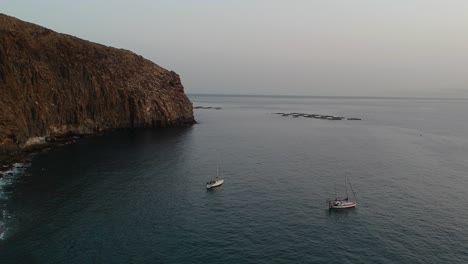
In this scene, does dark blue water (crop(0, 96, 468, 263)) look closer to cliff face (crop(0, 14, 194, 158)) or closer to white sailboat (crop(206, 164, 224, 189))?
white sailboat (crop(206, 164, 224, 189))

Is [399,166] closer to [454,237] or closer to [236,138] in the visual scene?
[454,237]

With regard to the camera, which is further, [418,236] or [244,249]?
[418,236]

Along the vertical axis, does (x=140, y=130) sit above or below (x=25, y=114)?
below

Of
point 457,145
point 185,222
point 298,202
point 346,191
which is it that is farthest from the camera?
point 457,145

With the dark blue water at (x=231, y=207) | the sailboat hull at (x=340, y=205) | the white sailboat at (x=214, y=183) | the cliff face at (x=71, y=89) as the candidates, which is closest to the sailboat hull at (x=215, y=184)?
the white sailboat at (x=214, y=183)

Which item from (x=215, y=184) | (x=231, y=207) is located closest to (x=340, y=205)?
(x=231, y=207)

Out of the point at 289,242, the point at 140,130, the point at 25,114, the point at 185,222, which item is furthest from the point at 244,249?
the point at 140,130

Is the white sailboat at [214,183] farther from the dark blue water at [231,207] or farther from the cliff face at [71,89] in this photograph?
the cliff face at [71,89]
